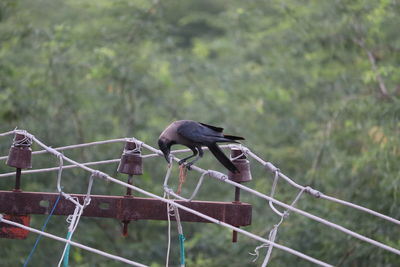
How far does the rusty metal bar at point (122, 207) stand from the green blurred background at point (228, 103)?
3.10m

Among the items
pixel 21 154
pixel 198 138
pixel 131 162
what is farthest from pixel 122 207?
pixel 21 154

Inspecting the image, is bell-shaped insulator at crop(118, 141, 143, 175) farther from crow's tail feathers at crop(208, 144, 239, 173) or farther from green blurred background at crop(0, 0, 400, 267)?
green blurred background at crop(0, 0, 400, 267)

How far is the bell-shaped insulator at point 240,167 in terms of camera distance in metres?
4.09

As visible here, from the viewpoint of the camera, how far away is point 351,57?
962 centimetres

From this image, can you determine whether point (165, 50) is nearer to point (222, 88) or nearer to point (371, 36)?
point (222, 88)

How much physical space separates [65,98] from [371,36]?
170 inches

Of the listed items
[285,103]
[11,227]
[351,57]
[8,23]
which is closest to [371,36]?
[351,57]

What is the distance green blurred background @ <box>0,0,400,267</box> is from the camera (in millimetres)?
7801

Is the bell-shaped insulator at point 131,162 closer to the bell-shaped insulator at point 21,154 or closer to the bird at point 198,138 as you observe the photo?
the bird at point 198,138

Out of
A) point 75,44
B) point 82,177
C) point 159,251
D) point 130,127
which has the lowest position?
point 159,251

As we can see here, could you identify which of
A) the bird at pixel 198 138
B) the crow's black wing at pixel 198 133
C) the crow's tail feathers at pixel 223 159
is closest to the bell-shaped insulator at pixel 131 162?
the bird at pixel 198 138

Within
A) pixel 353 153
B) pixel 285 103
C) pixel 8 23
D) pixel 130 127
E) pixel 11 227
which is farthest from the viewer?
pixel 285 103

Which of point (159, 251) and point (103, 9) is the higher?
point (103, 9)

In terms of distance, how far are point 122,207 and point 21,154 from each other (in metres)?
0.74
